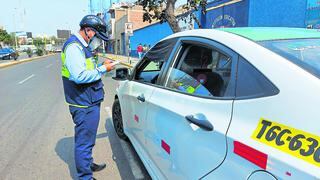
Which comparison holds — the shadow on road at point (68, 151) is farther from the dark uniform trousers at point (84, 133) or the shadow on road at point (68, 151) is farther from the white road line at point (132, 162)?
the white road line at point (132, 162)

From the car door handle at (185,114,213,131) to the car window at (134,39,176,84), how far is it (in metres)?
1.01

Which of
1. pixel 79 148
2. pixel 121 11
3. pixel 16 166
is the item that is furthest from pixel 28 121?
pixel 121 11

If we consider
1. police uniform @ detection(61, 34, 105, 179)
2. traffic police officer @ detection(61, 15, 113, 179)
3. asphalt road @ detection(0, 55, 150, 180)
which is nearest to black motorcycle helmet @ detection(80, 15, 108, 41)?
traffic police officer @ detection(61, 15, 113, 179)

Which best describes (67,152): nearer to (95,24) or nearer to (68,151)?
(68,151)

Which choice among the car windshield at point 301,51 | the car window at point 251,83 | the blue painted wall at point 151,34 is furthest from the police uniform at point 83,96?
the blue painted wall at point 151,34

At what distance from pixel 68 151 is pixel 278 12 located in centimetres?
945

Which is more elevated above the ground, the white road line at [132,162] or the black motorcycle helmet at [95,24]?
the black motorcycle helmet at [95,24]

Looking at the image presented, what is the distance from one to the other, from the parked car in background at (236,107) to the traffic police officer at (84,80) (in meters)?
0.69

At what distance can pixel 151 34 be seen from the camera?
3241cm

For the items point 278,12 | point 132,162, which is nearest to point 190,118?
point 132,162

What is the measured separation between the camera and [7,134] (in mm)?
5566

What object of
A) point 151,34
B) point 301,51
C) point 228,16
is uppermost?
point 228,16

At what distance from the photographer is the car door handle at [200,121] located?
72.9 inches

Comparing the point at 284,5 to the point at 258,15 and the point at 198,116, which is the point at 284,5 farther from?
the point at 198,116
